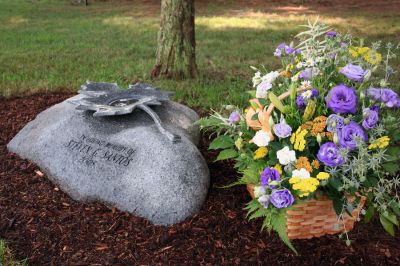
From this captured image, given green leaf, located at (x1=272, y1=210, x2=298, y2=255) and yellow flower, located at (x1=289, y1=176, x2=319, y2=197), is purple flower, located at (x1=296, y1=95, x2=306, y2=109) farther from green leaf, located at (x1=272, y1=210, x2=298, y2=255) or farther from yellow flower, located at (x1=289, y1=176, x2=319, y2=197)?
green leaf, located at (x1=272, y1=210, x2=298, y2=255)

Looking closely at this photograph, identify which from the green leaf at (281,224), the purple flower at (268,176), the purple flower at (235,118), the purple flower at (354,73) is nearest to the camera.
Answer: the green leaf at (281,224)

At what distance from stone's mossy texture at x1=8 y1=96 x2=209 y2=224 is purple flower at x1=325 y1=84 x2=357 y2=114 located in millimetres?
1068

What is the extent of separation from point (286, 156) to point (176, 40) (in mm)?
3929

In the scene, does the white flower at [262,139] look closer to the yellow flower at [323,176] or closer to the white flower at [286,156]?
the white flower at [286,156]

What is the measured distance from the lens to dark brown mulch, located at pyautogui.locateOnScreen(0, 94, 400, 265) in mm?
2953

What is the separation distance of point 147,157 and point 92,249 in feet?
2.32

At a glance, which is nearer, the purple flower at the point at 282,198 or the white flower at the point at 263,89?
the purple flower at the point at 282,198

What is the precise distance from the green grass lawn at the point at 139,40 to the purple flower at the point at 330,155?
1.68 metres

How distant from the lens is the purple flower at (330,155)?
2.62 meters

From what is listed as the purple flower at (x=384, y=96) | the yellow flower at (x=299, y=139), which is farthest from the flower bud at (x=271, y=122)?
the purple flower at (x=384, y=96)

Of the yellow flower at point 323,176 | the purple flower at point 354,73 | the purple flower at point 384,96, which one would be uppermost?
the purple flower at point 354,73

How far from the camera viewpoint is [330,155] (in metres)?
2.63

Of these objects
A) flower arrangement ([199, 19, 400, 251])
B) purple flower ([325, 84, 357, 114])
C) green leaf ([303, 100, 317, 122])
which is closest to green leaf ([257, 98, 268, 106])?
flower arrangement ([199, 19, 400, 251])

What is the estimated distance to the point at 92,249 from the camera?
305cm
